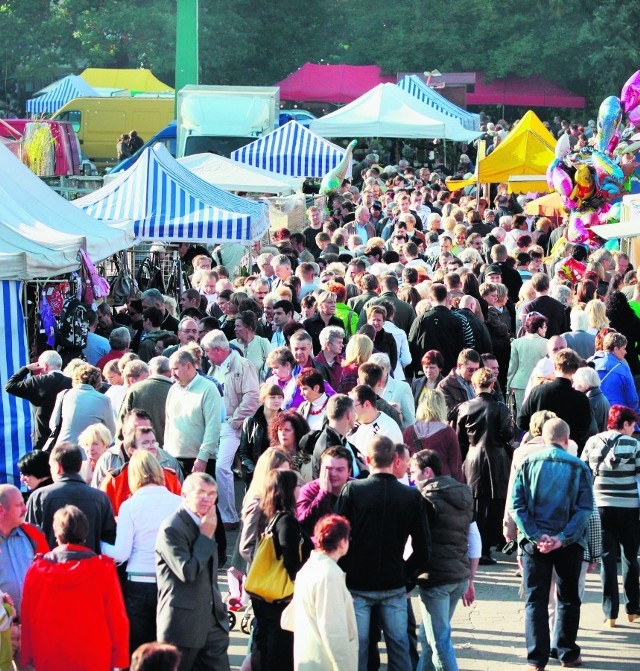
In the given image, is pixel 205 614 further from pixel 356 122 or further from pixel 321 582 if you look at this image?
pixel 356 122

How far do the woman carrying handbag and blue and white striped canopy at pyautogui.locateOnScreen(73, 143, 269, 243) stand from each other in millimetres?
7780

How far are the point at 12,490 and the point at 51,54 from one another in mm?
45157

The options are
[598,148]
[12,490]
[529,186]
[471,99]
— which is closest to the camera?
[12,490]

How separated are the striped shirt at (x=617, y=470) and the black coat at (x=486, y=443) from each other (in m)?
1.08

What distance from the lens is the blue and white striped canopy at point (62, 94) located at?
41.5m

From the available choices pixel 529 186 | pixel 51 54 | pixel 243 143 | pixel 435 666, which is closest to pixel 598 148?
pixel 529 186

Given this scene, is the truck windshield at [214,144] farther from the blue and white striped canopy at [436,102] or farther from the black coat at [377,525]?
the black coat at [377,525]

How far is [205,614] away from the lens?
20.1ft

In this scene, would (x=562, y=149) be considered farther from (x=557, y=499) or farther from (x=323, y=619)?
(x=323, y=619)

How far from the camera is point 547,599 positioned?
286 inches

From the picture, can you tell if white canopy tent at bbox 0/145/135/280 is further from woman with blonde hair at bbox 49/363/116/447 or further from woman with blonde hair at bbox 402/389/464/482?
woman with blonde hair at bbox 402/389/464/482

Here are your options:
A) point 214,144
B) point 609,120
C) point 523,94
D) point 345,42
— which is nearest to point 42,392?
point 609,120

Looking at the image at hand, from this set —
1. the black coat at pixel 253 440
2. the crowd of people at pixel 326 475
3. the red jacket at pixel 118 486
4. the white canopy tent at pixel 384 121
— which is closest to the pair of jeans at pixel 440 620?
the crowd of people at pixel 326 475

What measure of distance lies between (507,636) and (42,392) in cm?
362
